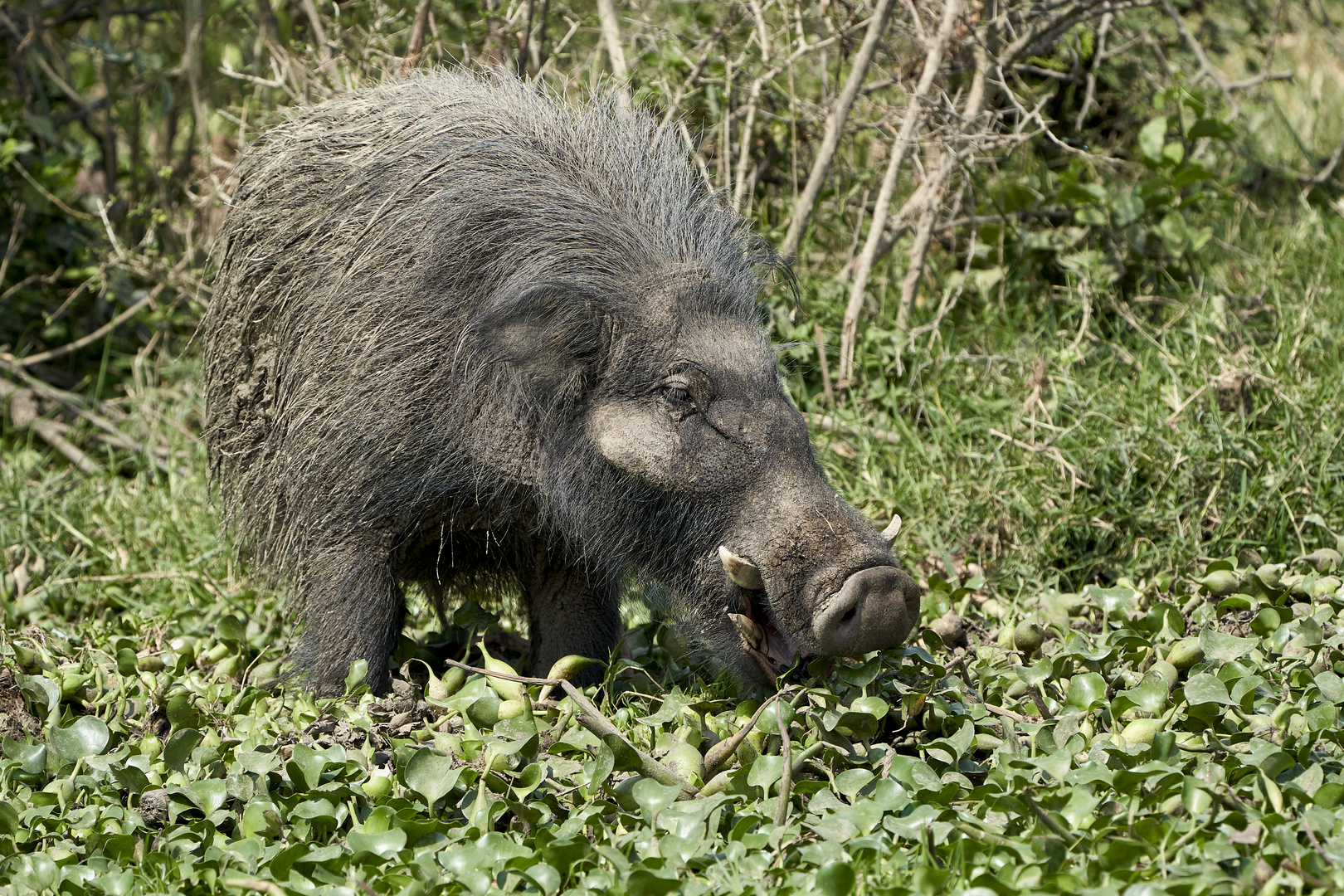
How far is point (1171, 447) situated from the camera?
4.26m

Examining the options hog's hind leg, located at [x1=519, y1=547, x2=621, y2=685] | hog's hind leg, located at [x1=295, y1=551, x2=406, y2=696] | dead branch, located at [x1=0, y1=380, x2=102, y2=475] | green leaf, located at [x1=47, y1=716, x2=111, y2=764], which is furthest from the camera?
dead branch, located at [x1=0, y1=380, x2=102, y2=475]

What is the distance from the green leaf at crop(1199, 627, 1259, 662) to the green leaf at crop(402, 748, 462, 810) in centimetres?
167

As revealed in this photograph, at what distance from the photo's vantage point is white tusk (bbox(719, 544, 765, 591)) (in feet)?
9.90

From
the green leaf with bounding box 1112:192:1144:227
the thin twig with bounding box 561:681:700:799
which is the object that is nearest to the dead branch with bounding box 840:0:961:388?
the green leaf with bounding box 1112:192:1144:227

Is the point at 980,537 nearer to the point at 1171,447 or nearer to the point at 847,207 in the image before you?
the point at 1171,447

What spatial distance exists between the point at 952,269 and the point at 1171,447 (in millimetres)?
1553

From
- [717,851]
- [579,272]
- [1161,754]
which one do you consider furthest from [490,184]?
[1161,754]

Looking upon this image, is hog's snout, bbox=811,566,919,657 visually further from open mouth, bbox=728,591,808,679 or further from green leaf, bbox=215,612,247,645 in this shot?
green leaf, bbox=215,612,247,645

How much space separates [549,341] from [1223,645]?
66.0 inches

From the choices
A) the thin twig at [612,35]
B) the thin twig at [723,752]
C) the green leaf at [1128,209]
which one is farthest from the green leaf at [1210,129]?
the thin twig at [723,752]

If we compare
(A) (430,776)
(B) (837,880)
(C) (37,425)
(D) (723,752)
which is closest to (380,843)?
(A) (430,776)

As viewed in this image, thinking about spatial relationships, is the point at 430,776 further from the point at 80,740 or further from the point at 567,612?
the point at 567,612

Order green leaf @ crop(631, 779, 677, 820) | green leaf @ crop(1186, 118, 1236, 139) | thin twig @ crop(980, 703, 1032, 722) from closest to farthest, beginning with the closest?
1. green leaf @ crop(631, 779, 677, 820)
2. thin twig @ crop(980, 703, 1032, 722)
3. green leaf @ crop(1186, 118, 1236, 139)

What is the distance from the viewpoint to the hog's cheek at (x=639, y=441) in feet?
10.4
